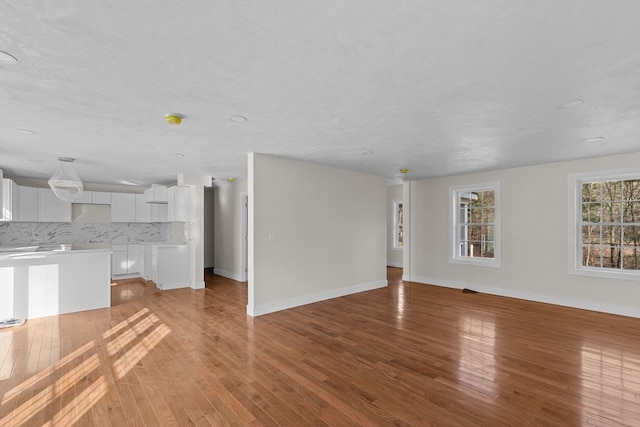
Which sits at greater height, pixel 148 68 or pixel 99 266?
pixel 148 68

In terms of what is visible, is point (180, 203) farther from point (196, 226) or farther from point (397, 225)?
point (397, 225)

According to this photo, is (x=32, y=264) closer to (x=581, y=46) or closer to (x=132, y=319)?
(x=132, y=319)

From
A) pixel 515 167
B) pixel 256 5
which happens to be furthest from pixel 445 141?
pixel 256 5

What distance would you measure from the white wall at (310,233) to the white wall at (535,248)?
4.77 feet

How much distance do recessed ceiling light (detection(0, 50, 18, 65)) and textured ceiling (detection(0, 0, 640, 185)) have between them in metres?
0.04

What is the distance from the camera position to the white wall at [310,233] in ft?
15.4

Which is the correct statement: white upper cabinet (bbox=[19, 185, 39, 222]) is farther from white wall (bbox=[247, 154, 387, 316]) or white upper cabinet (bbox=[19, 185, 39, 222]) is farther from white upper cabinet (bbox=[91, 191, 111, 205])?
white wall (bbox=[247, 154, 387, 316])

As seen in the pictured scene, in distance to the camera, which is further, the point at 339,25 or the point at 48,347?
the point at 48,347

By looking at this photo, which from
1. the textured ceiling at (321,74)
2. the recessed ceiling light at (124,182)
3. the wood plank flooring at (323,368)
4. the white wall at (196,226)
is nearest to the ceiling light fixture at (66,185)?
the textured ceiling at (321,74)

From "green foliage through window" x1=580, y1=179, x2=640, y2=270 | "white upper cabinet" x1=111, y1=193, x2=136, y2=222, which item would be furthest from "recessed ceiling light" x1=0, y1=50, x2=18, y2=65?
"green foliage through window" x1=580, y1=179, x2=640, y2=270

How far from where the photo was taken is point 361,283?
6219 millimetres

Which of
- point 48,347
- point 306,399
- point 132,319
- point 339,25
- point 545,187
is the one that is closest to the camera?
point 339,25

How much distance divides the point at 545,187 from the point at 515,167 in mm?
594

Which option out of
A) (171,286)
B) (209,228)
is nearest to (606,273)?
(171,286)
